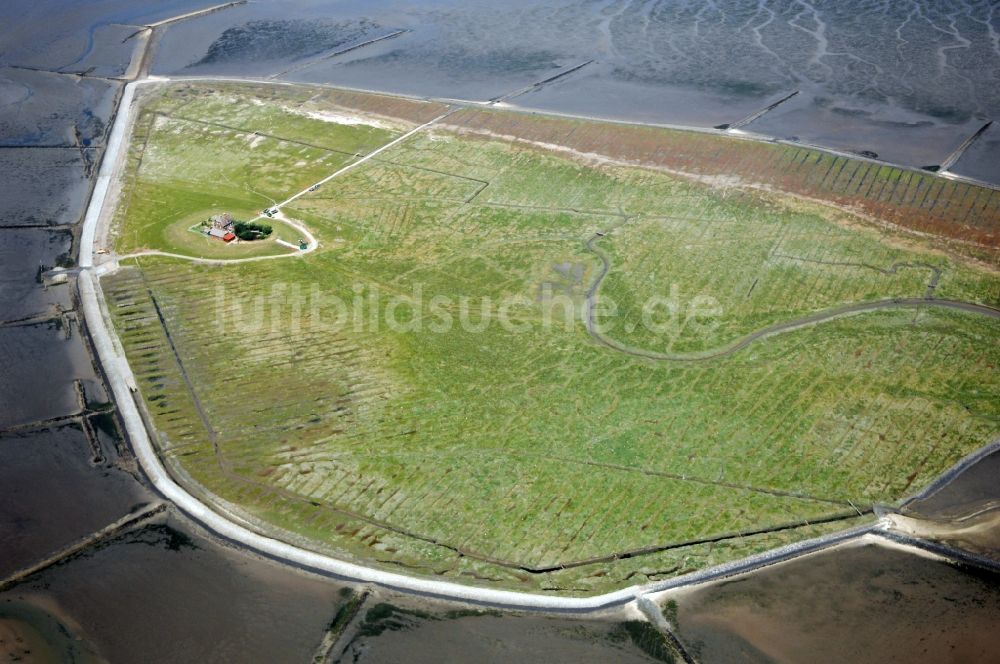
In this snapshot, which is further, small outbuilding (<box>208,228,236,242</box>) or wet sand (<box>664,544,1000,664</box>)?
small outbuilding (<box>208,228,236,242</box>)

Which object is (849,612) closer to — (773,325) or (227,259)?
(773,325)

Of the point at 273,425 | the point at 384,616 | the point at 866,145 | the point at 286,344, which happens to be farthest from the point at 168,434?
the point at 866,145

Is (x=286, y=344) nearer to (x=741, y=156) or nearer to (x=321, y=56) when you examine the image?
(x=741, y=156)

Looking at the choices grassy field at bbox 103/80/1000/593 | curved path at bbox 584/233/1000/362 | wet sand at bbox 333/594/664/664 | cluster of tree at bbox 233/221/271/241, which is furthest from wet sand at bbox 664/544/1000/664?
cluster of tree at bbox 233/221/271/241

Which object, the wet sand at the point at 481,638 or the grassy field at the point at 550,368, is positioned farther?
the grassy field at the point at 550,368

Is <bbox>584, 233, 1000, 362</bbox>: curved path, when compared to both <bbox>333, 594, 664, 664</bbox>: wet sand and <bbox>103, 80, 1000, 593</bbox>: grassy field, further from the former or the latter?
<bbox>333, 594, 664, 664</bbox>: wet sand

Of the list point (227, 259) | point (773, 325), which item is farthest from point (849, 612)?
point (227, 259)

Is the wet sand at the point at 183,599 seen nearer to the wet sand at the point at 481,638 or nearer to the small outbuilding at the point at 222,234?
the wet sand at the point at 481,638

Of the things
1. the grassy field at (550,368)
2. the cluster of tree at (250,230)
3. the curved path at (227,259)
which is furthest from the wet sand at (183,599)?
the cluster of tree at (250,230)
